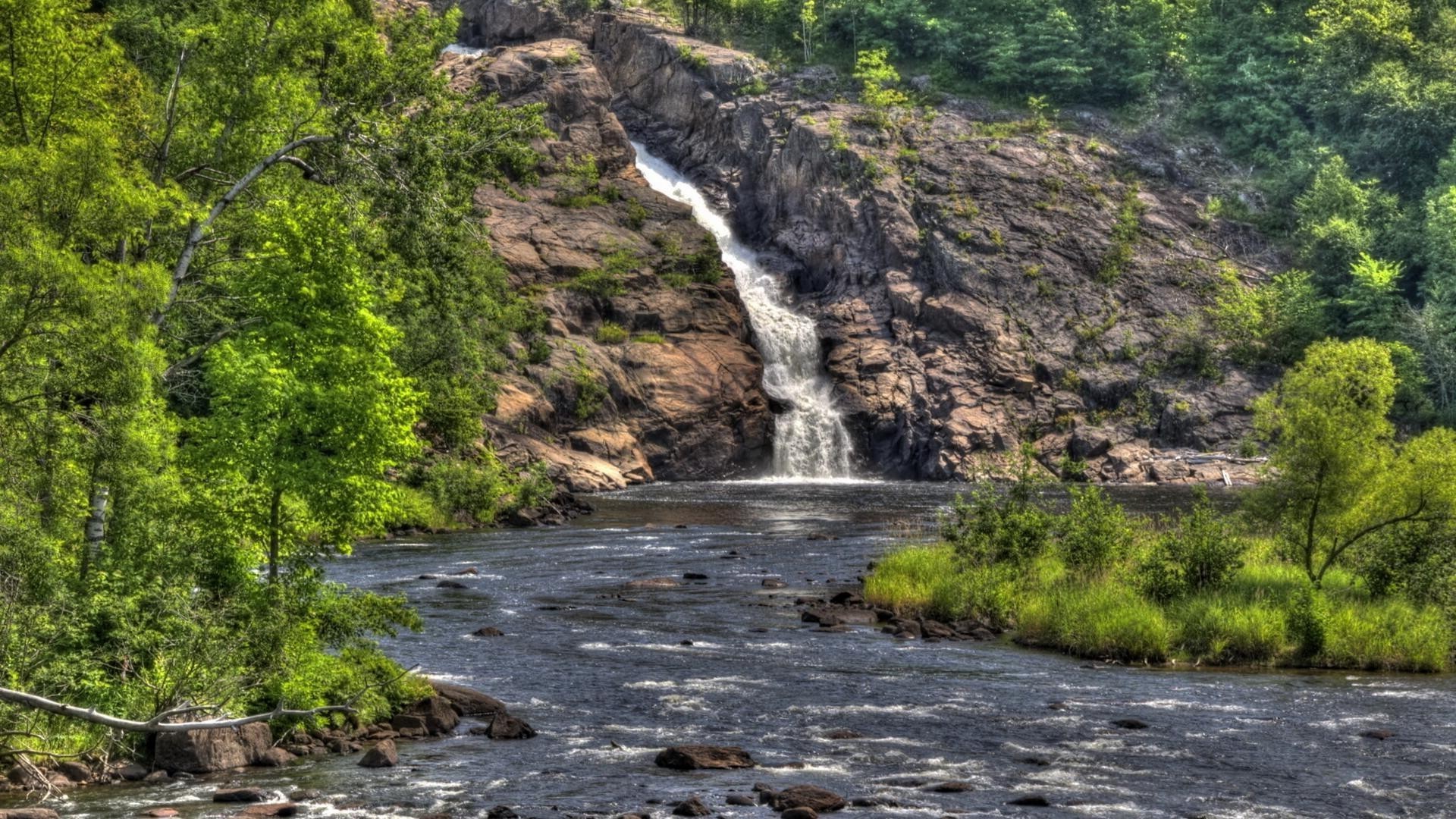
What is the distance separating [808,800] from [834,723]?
5636 mm

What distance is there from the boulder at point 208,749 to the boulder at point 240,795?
1530 mm

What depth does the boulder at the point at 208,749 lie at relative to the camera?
21312 mm

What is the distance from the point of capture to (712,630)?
3494 cm

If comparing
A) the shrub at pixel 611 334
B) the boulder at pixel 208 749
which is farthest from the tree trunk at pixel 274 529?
the shrub at pixel 611 334

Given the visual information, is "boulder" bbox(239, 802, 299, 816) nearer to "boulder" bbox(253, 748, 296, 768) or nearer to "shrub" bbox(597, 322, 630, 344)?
"boulder" bbox(253, 748, 296, 768)

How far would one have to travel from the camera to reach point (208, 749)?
70.6 ft

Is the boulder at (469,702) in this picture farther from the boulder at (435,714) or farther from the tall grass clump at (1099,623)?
the tall grass clump at (1099,623)

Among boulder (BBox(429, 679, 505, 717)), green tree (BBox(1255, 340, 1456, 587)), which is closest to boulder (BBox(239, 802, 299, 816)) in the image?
boulder (BBox(429, 679, 505, 717))

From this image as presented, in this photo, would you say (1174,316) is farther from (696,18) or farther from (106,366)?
(106,366)

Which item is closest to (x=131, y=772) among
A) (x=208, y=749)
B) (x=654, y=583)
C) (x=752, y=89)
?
(x=208, y=749)

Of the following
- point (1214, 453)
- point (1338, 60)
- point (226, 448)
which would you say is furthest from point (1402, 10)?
point (226, 448)

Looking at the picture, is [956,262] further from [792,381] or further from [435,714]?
[435,714]

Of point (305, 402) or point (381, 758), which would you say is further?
point (305, 402)

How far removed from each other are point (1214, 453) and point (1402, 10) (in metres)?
48.1
